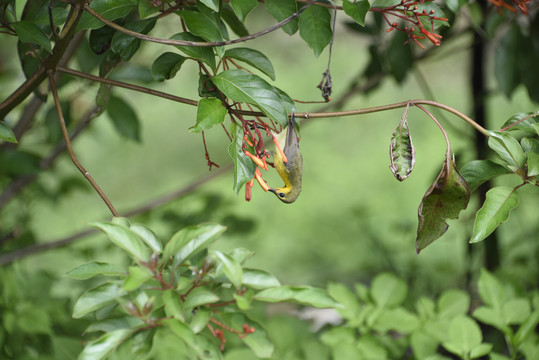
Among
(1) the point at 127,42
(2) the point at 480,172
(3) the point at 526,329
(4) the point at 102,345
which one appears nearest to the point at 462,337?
(3) the point at 526,329

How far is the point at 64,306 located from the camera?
1.15 meters

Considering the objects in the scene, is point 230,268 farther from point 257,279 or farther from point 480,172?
point 480,172

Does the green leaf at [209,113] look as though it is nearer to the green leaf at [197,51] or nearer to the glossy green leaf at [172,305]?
the green leaf at [197,51]

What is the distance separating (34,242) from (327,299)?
1077 mm

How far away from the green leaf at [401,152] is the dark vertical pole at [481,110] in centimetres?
81

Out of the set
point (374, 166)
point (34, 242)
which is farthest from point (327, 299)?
point (374, 166)

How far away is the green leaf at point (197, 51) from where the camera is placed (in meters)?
0.62

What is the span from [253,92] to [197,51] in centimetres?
9

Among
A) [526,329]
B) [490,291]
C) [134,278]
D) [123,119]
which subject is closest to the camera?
[134,278]

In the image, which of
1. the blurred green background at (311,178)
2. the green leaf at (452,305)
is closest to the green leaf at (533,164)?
the green leaf at (452,305)

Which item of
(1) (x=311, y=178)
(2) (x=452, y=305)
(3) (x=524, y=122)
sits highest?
(3) (x=524, y=122)

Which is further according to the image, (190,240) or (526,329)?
(526,329)

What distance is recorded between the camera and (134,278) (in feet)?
1.81

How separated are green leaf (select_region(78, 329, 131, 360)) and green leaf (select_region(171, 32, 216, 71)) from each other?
0.33 m
